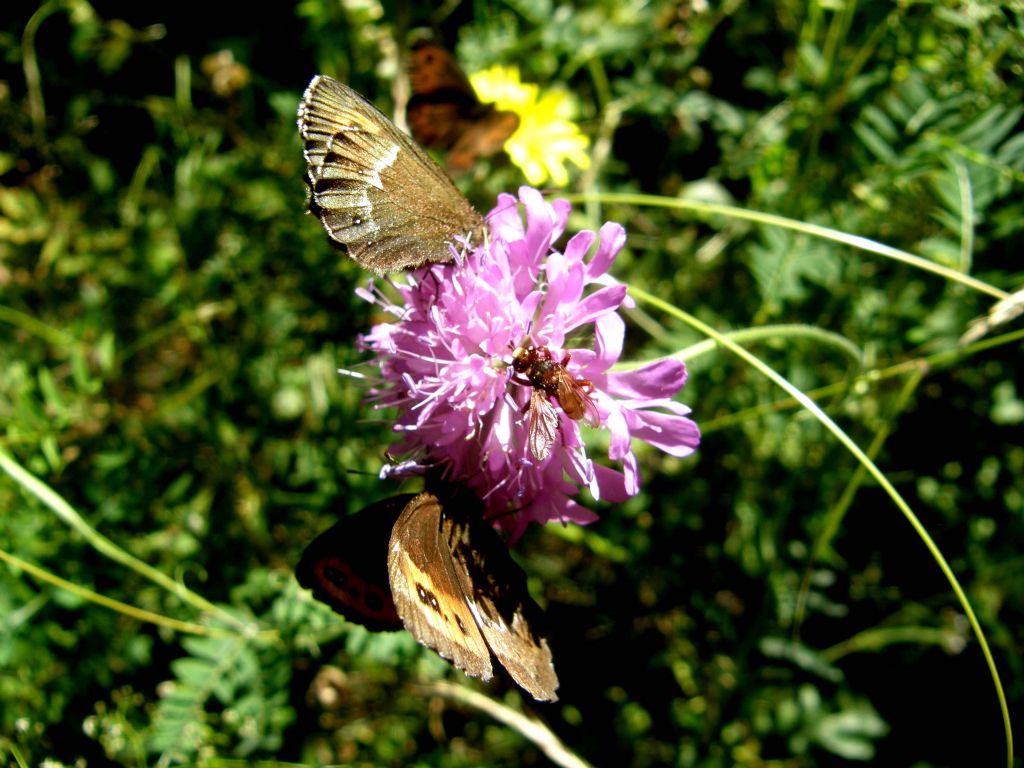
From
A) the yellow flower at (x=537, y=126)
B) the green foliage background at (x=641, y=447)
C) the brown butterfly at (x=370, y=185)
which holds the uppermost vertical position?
the brown butterfly at (x=370, y=185)

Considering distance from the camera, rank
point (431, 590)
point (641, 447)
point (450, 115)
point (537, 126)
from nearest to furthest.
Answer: point (431, 590), point (450, 115), point (641, 447), point (537, 126)

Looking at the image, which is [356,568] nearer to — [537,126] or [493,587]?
[493,587]

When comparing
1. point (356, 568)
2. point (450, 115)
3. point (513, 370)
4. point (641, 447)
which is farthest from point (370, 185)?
point (641, 447)

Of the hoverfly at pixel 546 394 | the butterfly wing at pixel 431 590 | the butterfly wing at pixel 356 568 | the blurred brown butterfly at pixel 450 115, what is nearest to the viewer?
the butterfly wing at pixel 431 590

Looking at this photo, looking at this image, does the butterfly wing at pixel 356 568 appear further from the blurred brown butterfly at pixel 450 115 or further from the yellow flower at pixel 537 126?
the yellow flower at pixel 537 126

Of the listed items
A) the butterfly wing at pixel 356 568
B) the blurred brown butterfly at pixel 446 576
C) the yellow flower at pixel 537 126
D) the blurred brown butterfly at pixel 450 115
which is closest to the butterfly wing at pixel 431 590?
the blurred brown butterfly at pixel 446 576

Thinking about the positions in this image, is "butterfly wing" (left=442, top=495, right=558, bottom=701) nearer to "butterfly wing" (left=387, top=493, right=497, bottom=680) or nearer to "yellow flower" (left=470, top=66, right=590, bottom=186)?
"butterfly wing" (left=387, top=493, right=497, bottom=680)
